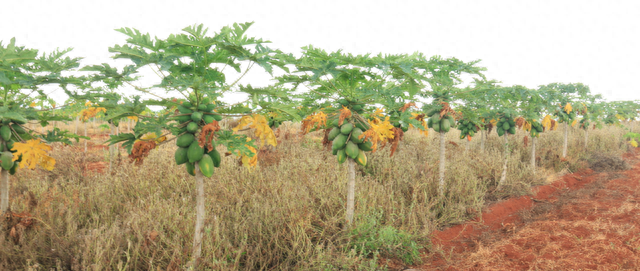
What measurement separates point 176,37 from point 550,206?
6768mm

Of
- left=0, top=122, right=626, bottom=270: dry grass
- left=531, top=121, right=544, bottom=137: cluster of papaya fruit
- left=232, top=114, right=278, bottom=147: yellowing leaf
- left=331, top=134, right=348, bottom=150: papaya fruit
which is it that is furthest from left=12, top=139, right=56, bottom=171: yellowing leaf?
left=531, top=121, right=544, bottom=137: cluster of papaya fruit

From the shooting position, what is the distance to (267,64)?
203 centimetres

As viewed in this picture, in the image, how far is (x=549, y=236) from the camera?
13.3ft

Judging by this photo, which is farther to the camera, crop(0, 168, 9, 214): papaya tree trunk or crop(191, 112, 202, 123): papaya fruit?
crop(0, 168, 9, 214): papaya tree trunk

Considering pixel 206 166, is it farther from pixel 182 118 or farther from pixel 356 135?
pixel 356 135

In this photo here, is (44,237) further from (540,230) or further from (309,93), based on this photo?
(540,230)

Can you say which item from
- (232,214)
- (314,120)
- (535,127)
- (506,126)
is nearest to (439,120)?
(506,126)

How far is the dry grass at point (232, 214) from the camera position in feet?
9.22

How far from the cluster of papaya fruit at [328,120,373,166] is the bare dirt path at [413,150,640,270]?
155cm

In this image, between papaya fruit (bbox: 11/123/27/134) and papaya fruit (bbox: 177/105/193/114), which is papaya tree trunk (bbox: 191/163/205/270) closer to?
papaya fruit (bbox: 177/105/193/114)

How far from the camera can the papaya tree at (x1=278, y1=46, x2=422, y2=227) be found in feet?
8.33

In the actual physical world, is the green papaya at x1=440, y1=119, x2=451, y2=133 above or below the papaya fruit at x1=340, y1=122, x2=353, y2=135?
above

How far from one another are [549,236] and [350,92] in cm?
346

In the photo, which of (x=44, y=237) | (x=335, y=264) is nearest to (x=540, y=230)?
(x=335, y=264)
